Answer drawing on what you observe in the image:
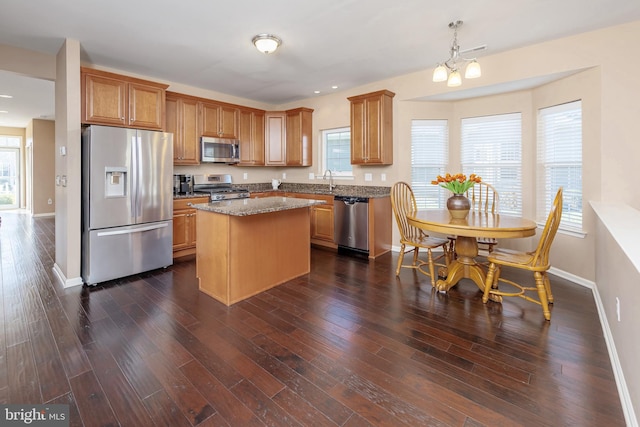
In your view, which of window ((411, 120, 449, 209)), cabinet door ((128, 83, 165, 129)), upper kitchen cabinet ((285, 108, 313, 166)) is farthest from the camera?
upper kitchen cabinet ((285, 108, 313, 166))

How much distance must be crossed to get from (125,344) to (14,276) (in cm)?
256

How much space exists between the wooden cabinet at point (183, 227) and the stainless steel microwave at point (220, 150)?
2.63 ft

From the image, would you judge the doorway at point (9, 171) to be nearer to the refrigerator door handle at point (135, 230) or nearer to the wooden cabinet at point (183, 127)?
the wooden cabinet at point (183, 127)

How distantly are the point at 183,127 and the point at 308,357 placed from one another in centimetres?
397

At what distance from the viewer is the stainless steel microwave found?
16.1ft

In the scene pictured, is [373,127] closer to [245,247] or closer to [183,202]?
[245,247]

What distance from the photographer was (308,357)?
2020 millimetres

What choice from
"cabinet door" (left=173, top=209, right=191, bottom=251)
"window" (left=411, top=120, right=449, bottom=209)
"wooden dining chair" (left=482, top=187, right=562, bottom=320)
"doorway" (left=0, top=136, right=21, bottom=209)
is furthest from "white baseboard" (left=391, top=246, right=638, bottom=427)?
"doorway" (left=0, top=136, right=21, bottom=209)

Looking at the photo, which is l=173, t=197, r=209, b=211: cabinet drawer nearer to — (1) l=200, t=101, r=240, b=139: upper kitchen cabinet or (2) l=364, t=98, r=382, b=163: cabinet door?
(1) l=200, t=101, r=240, b=139: upper kitchen cabinet

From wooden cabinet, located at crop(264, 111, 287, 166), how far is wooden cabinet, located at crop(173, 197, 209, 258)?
5.84ft

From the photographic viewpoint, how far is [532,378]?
1.79 meters

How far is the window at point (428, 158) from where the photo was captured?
185 inches

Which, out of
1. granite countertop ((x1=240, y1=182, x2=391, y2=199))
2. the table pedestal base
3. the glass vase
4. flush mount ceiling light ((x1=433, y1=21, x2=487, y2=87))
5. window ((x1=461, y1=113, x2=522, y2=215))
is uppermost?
flush mount ceiling light ((x1=433, y1=21, x2=487, y2=87))

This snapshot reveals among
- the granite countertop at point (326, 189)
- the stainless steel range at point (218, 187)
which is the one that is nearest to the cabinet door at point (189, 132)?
the stainless steel range at point (218, 187)
